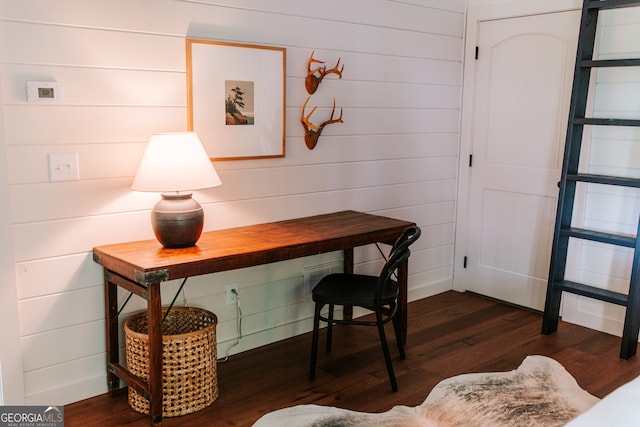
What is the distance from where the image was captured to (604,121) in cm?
335

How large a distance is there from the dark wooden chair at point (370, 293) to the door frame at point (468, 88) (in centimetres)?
138

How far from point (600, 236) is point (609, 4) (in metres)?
1.26

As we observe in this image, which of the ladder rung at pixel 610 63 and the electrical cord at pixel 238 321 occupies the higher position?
the ladder rung at pixel 610 63

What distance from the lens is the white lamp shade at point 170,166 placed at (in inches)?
103

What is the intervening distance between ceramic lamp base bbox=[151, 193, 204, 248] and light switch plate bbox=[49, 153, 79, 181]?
376 mm

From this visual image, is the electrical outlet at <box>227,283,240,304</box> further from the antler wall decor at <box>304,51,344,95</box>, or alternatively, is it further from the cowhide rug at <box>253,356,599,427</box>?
the antler wall decor at <box>304,51,344,95</box>

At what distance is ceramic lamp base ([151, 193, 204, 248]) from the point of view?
2.65 meters

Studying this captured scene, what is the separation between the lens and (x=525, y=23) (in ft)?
12.9

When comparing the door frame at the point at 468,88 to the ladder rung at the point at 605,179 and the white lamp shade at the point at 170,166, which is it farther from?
the white lamp shade at the point at 170,166

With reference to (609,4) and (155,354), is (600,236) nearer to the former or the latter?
(609,4)

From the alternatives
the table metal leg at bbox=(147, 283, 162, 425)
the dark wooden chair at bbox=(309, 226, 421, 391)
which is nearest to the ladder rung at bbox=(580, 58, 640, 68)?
the dark wooden chair at bbox=(309, 226, 421, 391)

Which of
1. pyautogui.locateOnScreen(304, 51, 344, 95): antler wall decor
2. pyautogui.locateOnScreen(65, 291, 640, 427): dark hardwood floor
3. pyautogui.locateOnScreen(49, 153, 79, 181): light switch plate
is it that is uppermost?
pyautogui.locateOnScreen(304, 51, 344, 95): antler wall decor

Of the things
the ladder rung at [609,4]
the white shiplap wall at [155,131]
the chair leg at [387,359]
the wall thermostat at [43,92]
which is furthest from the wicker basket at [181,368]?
the ladder rung at [609,4]

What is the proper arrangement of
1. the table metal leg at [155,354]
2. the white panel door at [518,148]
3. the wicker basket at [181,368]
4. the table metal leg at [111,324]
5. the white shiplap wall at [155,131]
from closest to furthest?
the table metal leg at [155,354] < the white shiplap wall at [155,131] < the wicker basket at [181,368] < the table metal leg at [111,324] < the white panel door at [518,148]
